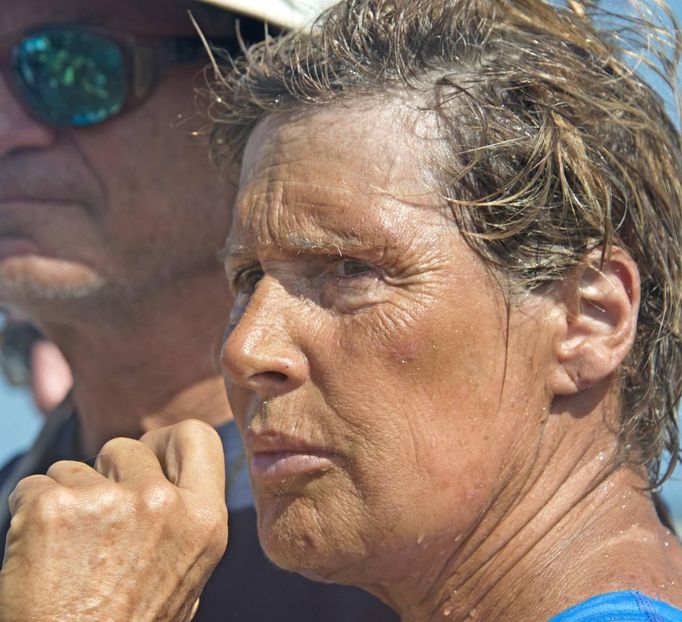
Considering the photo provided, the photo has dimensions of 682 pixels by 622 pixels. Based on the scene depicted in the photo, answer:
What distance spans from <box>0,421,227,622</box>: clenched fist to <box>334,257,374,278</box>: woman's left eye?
0.41 metres

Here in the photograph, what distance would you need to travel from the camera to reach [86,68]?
348 centimetres

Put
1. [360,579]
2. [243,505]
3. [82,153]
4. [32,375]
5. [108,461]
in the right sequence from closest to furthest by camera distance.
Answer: [108,461] → [360,579] → [243,505] → [82,153] → [32,375]

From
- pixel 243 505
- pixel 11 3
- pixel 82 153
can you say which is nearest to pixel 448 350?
pixel 243 505

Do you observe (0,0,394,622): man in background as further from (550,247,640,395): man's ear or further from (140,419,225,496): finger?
(550,247,640,395): man's ear

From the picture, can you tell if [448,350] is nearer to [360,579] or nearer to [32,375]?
[360,579]

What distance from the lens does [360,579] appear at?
240 centimetres

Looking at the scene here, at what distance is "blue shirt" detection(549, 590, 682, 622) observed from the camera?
205cm

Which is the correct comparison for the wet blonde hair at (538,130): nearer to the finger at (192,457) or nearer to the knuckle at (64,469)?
the finger at (192,457)

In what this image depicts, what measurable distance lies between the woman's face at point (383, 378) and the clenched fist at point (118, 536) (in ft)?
0.62

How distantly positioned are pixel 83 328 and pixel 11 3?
94 centimetres

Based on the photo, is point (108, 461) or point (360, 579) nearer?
point (108, 461)

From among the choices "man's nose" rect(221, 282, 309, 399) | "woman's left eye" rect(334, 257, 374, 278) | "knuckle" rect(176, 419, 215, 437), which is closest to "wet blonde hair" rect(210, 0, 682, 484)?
"woman's left eye" rect(334, 257, 374, 278)

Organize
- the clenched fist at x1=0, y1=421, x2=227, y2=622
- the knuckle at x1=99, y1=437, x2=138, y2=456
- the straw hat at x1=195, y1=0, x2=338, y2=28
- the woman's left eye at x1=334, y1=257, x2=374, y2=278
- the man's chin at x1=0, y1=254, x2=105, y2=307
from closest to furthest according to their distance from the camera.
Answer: the clenched fist at x1=0, y1=421, x2=227, y2=622, the knuckle at x1=99, y1=437, x2=138, y2=456, the woman's left eye at x1=334, y1=257, x2=374, y2=278, the straw hat at x1=195, y1=0, x2=338, y2=28, the man's chin at x1=0, y1=254, x2=105, y2=307

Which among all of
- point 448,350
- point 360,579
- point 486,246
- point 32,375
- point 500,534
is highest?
point 486,246
